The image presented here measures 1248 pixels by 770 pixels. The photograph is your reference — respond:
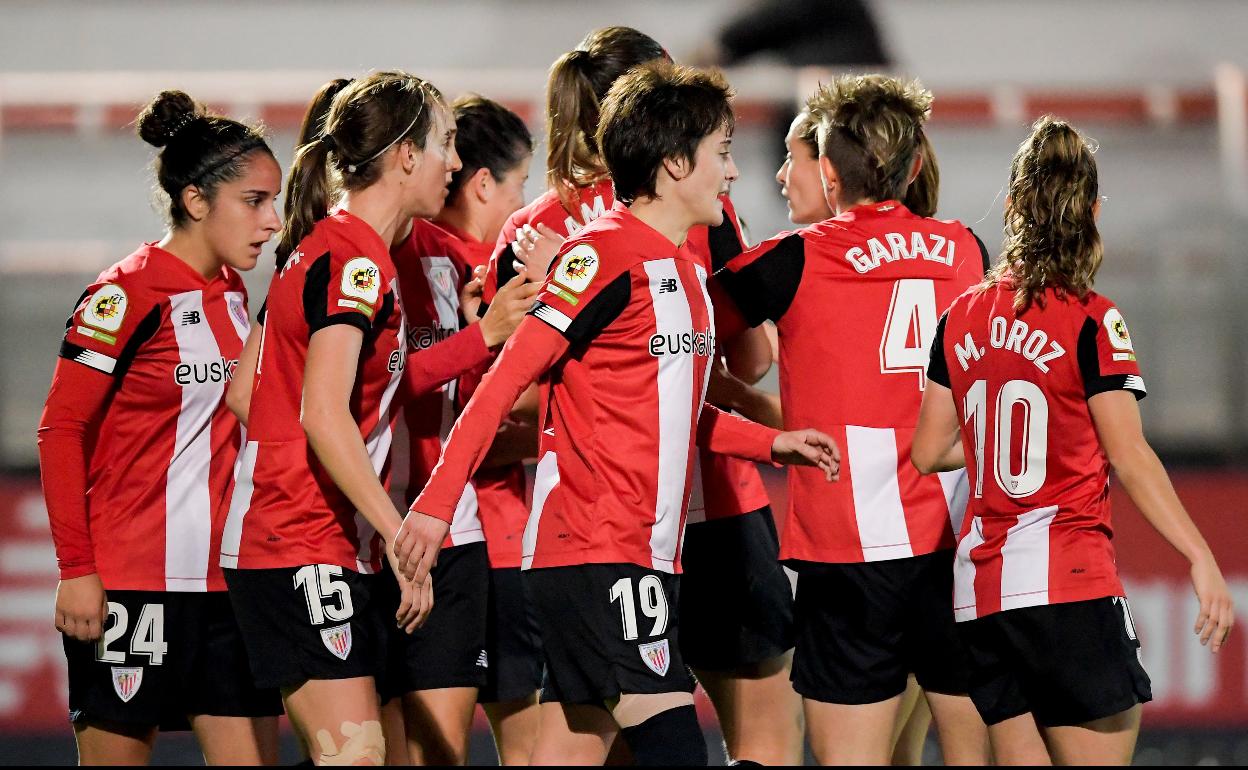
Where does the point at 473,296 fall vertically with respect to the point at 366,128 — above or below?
below

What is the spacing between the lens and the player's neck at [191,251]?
3.79 meters

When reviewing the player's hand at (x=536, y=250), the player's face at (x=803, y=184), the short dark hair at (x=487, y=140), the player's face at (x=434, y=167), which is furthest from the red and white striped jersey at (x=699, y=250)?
the short dark hair at (x=487, y=140)

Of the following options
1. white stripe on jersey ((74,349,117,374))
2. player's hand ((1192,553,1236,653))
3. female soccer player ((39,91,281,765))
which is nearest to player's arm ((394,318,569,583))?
female soccer player ((39,91,281,765))

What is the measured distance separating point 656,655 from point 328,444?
0.79 meters

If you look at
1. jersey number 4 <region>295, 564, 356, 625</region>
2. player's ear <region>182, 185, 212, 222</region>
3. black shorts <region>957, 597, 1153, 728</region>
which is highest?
player's ear <region>182, 185, 212, 222</region>

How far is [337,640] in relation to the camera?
324 centimetres

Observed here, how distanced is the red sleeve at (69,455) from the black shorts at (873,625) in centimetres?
173

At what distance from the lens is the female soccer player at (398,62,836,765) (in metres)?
3.08

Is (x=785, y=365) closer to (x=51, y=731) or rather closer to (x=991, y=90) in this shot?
(x=51, y=731)

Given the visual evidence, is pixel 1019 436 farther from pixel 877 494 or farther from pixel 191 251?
pixel 191 251

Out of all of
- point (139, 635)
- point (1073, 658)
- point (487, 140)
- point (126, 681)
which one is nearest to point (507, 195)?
point (487, 140)

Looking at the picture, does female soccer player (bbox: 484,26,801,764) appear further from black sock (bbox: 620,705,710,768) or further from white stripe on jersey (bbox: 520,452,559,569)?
black sock (bbox: 620,705,710,768)

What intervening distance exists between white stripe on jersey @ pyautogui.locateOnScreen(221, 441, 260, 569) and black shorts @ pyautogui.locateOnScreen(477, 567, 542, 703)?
0.90 meters

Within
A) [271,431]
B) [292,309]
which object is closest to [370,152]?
[292,309]
